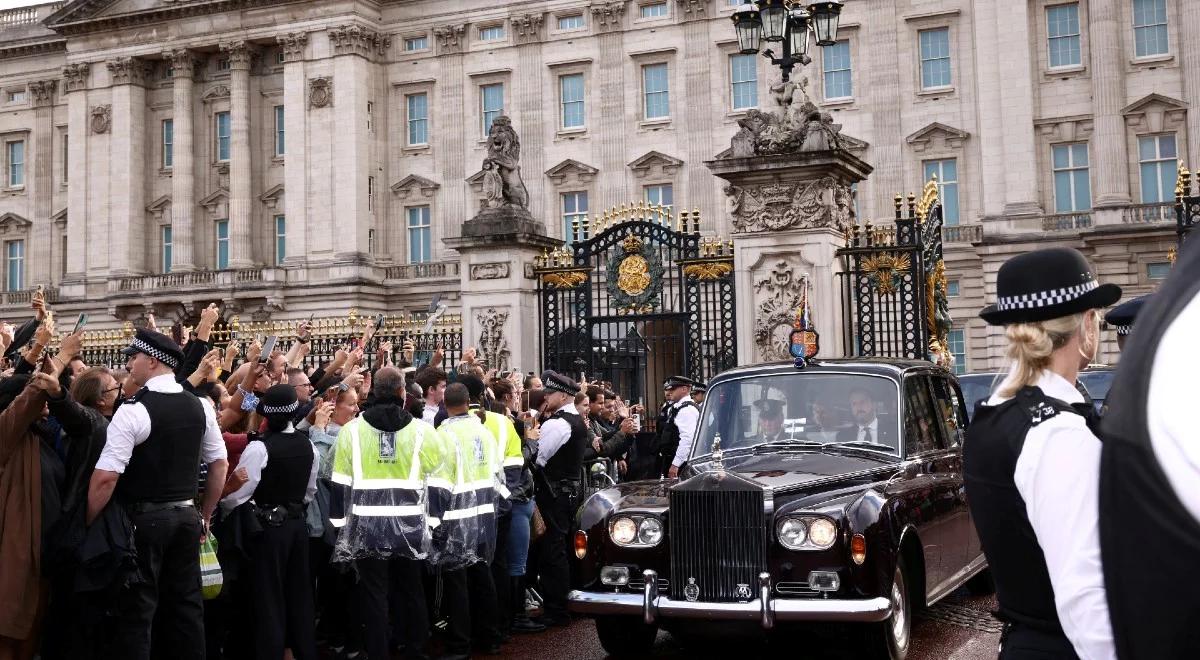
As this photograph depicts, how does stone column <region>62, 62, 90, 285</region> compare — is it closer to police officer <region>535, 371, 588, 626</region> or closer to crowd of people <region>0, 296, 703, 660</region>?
crowd of people <region>0, 296, 703, 660</region>

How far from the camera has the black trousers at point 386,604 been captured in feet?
27.5

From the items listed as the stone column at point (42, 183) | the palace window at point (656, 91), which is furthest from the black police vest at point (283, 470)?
the stone column at point (42, 183)

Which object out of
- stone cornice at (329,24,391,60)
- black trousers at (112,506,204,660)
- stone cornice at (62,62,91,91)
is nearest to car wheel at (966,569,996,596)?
black trousers at (112,506,204,660)

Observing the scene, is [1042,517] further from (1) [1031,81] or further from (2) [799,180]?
(1) [1031,81]

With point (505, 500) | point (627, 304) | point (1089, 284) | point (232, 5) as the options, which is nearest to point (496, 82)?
point (232, 5)

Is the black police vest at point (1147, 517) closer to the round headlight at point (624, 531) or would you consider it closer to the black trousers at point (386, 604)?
the round headlight at point (624, 531)

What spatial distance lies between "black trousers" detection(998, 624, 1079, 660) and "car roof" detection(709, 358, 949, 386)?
5.96 meters

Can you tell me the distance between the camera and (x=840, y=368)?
9.21 m

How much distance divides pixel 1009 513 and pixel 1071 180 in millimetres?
39669

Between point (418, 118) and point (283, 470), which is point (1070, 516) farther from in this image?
point (418, 118)

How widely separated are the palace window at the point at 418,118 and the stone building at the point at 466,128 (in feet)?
0.34

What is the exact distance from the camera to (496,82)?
4884 centimetres

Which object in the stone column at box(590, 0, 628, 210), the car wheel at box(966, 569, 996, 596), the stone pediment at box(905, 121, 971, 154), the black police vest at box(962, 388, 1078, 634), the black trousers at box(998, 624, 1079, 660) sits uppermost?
the stone column at box(590, 0, 628, 210)

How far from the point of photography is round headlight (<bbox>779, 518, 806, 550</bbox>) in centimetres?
773
